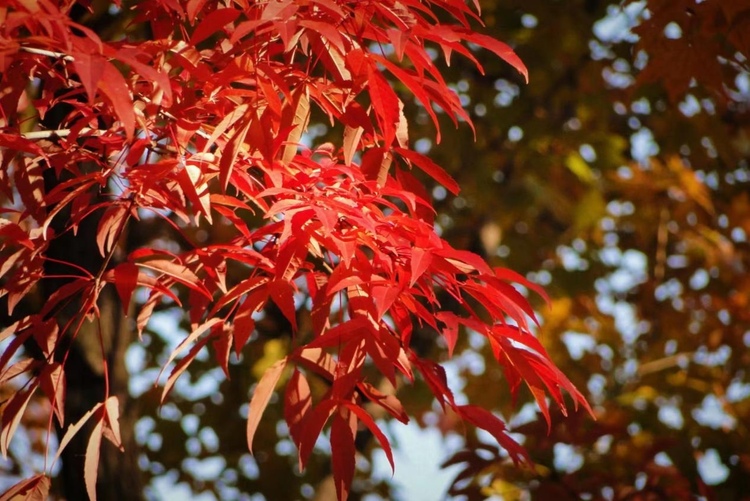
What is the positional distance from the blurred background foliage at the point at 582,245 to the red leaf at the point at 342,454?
1381 millimetres

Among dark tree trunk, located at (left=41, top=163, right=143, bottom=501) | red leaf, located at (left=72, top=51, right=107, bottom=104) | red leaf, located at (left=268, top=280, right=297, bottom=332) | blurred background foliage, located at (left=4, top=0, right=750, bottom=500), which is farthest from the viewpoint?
blurred background foliage, located at (left=4, top=0, right=750, bottom=500)

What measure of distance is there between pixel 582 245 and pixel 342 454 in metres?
3.10

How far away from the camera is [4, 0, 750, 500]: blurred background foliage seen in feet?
8.84

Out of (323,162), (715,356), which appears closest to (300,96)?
(323,162)

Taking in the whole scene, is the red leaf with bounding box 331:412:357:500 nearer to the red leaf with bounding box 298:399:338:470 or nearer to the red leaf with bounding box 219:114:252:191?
the red leaf with bounding box 298:399:338:470

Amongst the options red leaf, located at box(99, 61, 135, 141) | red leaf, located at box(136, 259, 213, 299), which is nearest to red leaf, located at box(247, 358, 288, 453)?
red leaf, located at box(136, 259, 213, 299)

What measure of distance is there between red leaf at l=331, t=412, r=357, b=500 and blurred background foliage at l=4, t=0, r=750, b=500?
54.4 inches

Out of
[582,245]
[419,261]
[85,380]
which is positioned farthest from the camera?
[582,245]

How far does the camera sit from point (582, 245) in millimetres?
3799

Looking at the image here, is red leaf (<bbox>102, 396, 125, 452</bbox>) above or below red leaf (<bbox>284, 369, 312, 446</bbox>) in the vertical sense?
below

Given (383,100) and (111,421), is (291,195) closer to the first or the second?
(383,100)

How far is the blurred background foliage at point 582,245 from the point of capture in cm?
270

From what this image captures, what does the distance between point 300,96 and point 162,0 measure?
17 centimetres

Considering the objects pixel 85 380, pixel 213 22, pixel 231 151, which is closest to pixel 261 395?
pixel 231 151
